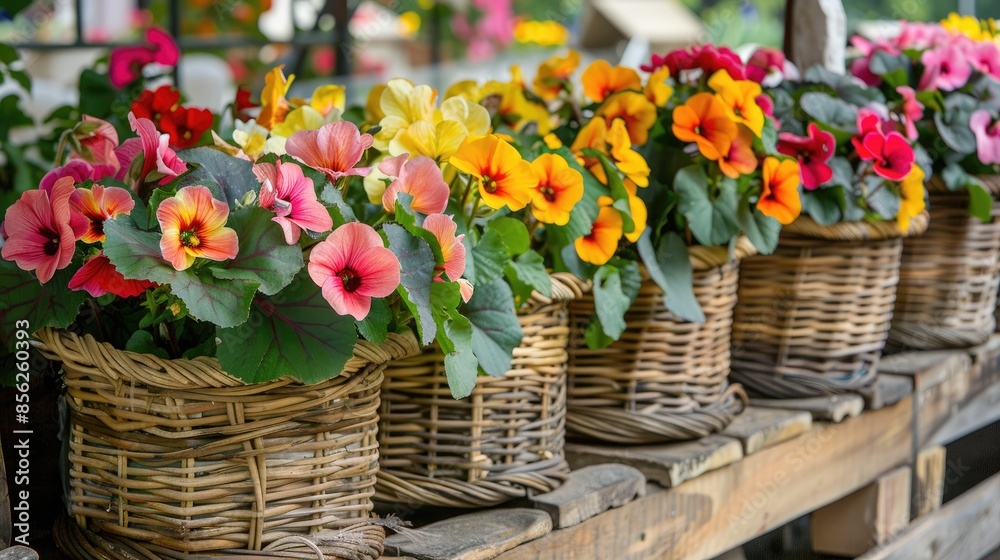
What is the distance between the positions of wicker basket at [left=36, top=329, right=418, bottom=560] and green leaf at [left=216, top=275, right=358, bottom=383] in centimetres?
3

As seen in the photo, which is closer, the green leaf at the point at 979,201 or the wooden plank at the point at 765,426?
the wooden plank at the point at 765,426

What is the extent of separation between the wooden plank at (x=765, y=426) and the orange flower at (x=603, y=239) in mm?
396

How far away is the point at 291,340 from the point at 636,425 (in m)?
0.59

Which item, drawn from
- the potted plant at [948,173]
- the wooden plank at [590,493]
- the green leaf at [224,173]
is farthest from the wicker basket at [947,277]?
the green leaf at [224,173]

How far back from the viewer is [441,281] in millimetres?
849

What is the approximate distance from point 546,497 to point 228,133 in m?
0.52

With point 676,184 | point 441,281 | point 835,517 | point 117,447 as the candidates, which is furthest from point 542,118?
point 835,517

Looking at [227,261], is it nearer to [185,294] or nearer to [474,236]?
[185,294]

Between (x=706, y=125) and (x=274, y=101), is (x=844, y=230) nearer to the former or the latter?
(x=706, y=125)

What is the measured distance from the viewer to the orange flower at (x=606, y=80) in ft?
4.32

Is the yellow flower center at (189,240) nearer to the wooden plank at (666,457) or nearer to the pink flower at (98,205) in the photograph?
the pink flower at (98,205)

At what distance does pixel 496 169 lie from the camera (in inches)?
37.7

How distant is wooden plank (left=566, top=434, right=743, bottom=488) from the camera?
1287 mm

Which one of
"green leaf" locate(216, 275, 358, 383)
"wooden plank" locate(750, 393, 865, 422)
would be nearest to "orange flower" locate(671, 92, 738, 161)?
"wooden plank" locate(750, 393, 865, 422)
